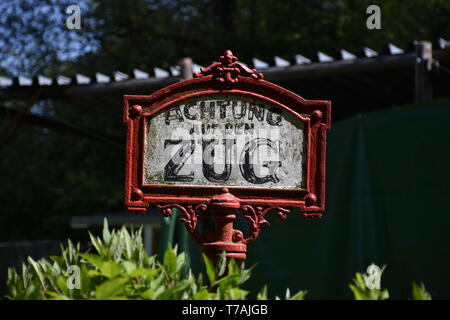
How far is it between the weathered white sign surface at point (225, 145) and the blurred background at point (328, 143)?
164 centimetres

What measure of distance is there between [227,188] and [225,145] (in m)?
0.15

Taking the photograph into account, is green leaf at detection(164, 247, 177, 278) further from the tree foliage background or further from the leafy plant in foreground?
the tree foliage background

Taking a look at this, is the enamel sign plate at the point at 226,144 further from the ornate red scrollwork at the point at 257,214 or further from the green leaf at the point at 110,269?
the green leaf at the point at 110,269

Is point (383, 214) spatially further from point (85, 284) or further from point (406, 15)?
point (406, 15)

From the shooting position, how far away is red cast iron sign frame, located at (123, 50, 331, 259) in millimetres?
2389

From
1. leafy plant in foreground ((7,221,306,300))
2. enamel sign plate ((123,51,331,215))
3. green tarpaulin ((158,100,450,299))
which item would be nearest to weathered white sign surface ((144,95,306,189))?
enamel sign plate ((123,51,331,215))

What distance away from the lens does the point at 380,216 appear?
6.33 metres

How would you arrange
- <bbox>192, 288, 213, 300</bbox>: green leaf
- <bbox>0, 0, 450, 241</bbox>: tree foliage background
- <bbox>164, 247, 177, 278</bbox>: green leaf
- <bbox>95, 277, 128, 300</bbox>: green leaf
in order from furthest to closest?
<bbox>0, 0, 450, 241</bbox>: tree foliage background
<bbox>164, 247, 177, 278</bbox>: green leaf
<bbox>192, 288, 213, 300</bbox>: green leaf
<bbox>95, 277, 128, 300</bbox>: green leaf

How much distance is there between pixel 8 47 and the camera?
77.6 ft

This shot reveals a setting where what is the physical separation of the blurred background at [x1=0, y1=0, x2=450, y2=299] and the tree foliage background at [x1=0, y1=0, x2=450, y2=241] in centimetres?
5

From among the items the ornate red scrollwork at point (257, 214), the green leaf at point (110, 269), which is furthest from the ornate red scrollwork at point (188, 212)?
the green leaf at point (110, 269)

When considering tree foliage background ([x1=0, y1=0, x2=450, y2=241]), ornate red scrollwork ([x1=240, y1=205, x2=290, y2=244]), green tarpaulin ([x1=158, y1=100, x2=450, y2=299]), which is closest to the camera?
ornate red scrollwork ([x1=240, y1=205, x2=290, y2=244])

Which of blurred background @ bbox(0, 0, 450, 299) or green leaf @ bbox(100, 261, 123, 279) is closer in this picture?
green leaf @ bbox(100, 261, 123, 279)
